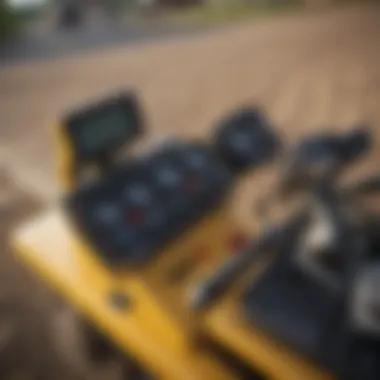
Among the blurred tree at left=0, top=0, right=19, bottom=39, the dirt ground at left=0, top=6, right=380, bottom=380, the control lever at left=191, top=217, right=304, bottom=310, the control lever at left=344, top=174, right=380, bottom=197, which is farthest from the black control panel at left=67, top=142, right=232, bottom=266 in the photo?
the blurred tree at left=0, top=0, right=19, bottom=39

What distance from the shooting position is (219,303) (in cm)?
85

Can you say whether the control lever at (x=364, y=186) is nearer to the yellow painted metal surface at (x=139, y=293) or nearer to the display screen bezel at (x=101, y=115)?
the yellow painted metal surface at (x=139, y=293)

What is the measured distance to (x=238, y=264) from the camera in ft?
2.84

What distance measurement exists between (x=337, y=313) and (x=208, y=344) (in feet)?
0.67

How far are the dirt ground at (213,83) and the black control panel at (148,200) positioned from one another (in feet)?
1.31

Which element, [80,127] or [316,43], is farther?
[316,43]

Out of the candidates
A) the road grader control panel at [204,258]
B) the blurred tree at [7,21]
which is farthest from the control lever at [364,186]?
the blurred tree at [7,21]

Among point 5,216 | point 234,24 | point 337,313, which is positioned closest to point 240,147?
point 337,313

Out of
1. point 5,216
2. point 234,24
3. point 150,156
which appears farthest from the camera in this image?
point 234,24

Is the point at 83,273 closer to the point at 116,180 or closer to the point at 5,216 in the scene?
the point at 116,180

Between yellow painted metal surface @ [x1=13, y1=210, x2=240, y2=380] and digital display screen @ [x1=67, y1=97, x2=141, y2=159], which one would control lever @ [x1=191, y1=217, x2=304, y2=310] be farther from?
digital display screen @ [x1=67, y1=97, x2=141, y2=159]

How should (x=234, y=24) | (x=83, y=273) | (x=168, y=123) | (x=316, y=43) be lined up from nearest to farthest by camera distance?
(x=83, y=273) < (x=168, y=123) < (x=234, y=24) < (x=316, y=43)

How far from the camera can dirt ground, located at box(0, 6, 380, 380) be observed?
1.66m

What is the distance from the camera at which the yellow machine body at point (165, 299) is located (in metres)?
0.80
